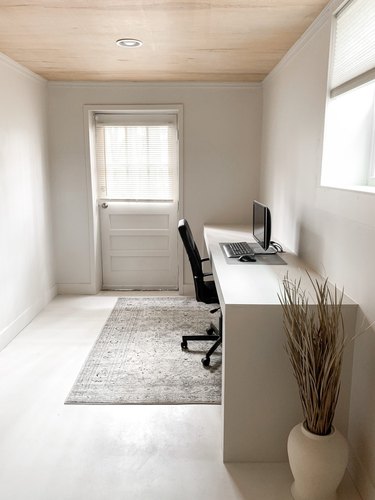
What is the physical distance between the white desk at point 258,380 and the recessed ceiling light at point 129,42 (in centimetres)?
184

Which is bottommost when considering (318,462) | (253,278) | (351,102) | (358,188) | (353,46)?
(318,462)

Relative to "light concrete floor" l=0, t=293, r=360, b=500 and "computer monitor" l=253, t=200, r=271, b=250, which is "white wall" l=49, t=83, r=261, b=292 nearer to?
"computer monitor" l=253, t=200, r=271, b=250

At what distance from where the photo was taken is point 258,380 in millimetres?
1902

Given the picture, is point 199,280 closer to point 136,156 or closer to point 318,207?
point 318,207

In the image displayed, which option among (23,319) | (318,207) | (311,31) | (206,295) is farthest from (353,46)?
(23,319)

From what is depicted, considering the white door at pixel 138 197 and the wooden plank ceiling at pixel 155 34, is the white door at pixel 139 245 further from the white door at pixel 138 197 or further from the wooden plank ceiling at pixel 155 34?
the wooden plank ceiling at pixel 155 34

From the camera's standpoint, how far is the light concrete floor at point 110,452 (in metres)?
1.79

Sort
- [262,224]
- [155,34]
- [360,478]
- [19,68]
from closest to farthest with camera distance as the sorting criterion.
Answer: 1. [360,478]
2. [155,34]
3. [262,224]
4. [19,68]

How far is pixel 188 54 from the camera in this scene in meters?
3.08

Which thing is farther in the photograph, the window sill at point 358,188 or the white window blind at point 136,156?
the white window blind at point 136,156

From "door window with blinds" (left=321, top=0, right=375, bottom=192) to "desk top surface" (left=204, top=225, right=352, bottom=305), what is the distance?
556 millimetres

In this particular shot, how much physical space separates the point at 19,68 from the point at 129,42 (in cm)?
122

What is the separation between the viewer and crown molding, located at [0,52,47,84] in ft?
10.3

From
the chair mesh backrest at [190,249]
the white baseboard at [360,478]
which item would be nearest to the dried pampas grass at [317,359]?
the white baseboard at [360,478]
